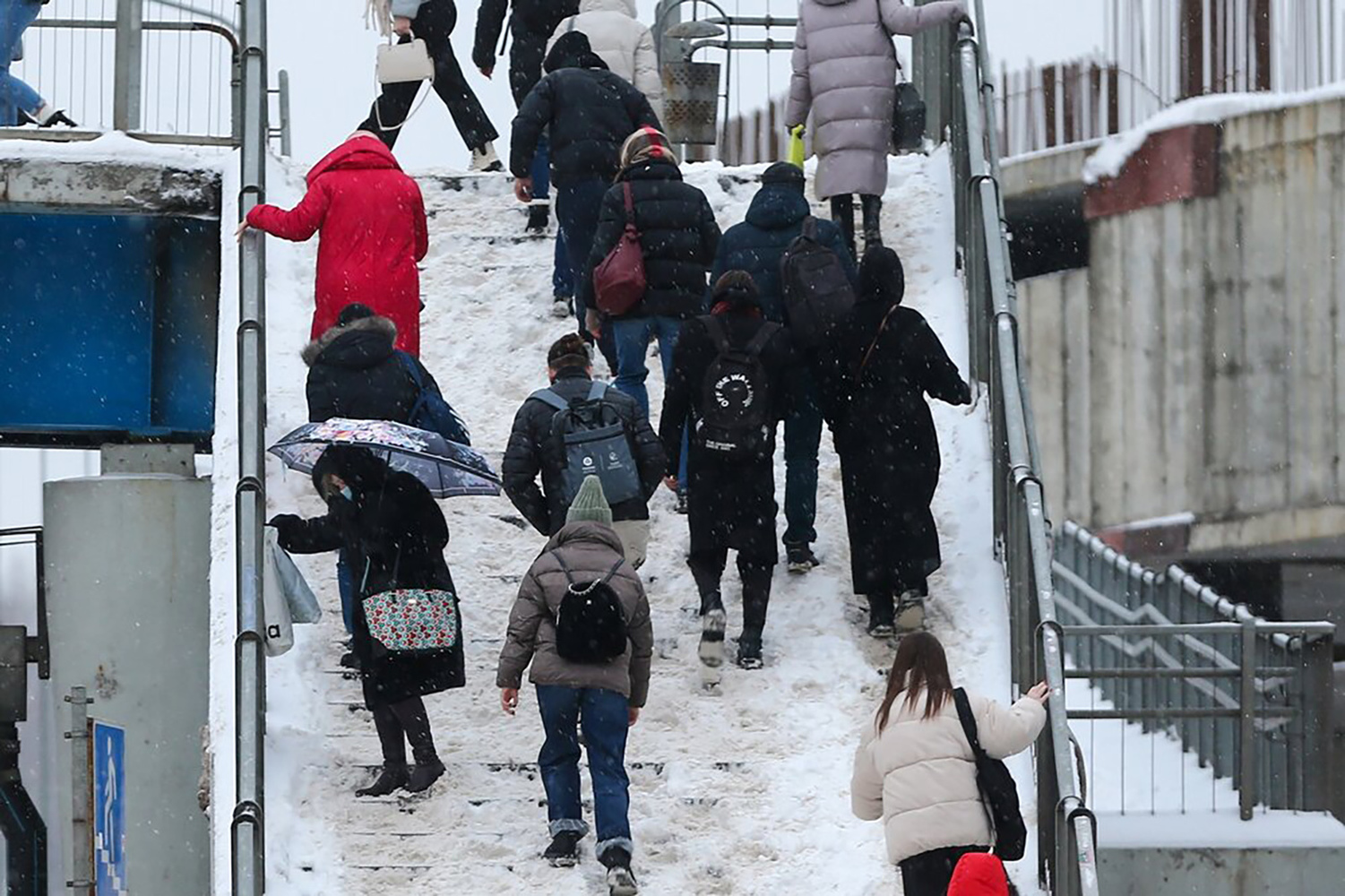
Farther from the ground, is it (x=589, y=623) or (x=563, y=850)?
(x=589, y=623)

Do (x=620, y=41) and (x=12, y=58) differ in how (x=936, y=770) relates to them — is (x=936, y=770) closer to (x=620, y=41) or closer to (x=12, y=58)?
(x=620, y=41)

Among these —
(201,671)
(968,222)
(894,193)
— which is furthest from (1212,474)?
(201,671)

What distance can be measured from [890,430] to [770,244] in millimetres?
1077

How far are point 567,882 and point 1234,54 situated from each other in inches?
510

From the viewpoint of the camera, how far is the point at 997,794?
7.20 metres

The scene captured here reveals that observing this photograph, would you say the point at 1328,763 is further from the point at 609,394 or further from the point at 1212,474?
the point at 1212,474

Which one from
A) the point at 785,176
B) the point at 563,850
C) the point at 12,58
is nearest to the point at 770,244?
the point at 785,176

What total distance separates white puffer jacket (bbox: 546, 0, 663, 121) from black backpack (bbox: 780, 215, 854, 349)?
284 centimetres

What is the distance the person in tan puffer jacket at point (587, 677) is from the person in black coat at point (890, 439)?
4.67 feet

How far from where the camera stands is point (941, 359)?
375 inches

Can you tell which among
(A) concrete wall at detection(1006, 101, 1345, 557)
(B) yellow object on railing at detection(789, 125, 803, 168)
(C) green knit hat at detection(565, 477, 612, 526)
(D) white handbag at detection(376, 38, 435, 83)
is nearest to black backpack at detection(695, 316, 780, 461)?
(C) green knit hat at detection(565, 477, 612, 526)

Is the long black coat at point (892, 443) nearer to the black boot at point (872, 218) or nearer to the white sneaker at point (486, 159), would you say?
the black boot at point (872, 218)

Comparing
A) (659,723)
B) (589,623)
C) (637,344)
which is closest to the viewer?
(589,623)

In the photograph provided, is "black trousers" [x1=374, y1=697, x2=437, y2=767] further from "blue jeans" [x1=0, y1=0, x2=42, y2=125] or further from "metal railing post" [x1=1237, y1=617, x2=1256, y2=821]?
"blue jeans" [x1=0, y1=0, x2=42, y2=125]
